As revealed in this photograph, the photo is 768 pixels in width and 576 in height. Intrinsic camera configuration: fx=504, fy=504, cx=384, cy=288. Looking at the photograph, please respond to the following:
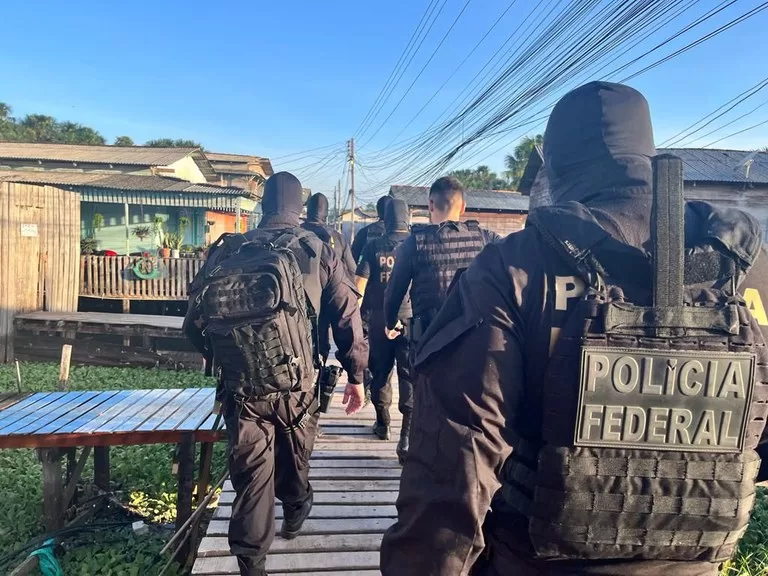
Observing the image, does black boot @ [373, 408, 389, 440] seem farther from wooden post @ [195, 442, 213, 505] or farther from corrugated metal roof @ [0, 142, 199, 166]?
corrugated metal roof @ [0, 142, 199, 166]

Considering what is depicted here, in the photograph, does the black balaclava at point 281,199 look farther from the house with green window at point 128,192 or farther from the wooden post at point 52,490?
the house with green window at point 128,192

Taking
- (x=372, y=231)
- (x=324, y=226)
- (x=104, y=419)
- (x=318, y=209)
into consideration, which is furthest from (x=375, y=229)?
(x=104, y=419)

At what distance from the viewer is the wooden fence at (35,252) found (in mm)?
8633

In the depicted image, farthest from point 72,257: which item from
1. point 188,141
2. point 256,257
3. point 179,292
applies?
point 188,141

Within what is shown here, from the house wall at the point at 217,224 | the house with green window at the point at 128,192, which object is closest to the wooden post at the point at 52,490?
the house with green window at the point at 128,192

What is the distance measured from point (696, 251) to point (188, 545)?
3.75m

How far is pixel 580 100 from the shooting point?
1403 mm

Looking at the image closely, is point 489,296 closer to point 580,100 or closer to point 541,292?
point 541,292

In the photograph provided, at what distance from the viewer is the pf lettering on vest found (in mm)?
1105

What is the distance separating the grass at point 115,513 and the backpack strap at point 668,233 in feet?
11.5

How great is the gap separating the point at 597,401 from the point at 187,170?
2499cm

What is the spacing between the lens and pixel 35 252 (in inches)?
362

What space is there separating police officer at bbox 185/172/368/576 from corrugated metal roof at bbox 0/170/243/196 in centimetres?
1288

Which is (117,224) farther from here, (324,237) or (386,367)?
(386,367)
